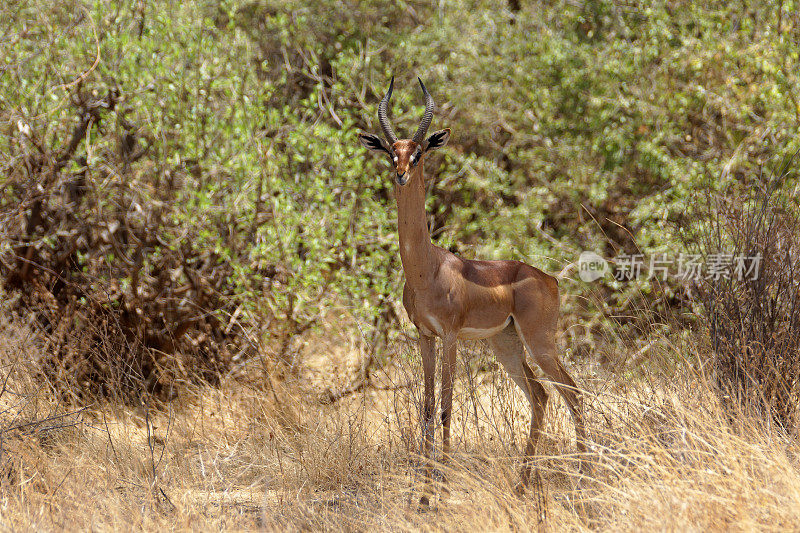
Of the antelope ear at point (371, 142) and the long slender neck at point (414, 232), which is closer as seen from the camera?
the long slender neck at point (414, 232)

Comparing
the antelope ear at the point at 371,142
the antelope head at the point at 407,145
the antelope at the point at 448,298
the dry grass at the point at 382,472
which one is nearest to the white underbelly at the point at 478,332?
the antelope at the point at 448,298

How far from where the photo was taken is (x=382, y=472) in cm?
495

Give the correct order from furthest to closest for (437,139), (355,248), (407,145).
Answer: (355,248), (437,139), (407,145)

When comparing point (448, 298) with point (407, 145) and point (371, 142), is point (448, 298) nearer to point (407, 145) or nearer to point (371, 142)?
point (407, 145)

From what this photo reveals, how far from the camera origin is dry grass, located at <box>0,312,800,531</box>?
408cm

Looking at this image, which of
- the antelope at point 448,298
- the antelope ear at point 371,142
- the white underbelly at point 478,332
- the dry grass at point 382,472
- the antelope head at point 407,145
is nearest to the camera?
the dry grass at point 382,472

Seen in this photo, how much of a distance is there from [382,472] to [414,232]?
1.42 meters

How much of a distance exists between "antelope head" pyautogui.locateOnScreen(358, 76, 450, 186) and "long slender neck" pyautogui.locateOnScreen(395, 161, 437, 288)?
5.2 inches

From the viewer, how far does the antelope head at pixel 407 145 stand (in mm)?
4840

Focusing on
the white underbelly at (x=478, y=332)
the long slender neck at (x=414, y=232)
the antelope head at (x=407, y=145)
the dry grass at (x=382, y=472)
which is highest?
the antelope head at (x=407, y=145)

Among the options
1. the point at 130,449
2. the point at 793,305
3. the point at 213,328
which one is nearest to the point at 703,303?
the point at 793,305

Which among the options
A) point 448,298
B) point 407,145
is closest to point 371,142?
point 407,145

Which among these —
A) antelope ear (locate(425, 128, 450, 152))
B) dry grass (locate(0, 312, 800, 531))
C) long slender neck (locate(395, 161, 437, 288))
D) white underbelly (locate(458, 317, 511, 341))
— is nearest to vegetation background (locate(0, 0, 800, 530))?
dry grass (locate(0, 312, 800, 531))

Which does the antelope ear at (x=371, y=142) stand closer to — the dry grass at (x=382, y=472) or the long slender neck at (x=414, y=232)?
the long slender neck at (x=414, y=232)
